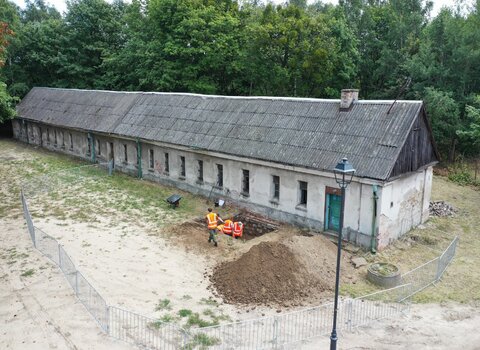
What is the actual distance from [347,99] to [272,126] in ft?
13.4

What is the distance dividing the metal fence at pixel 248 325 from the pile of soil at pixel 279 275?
41.1 inches

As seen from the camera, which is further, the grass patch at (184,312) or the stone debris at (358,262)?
the stone debris at (358,262)

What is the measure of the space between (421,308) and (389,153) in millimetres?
6622

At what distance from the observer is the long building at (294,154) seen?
1866 centimetres

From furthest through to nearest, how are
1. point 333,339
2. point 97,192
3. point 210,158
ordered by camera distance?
point 97,192 < point 210,158 < point 333,339

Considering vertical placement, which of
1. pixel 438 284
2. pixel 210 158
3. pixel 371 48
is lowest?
pixel 438 284

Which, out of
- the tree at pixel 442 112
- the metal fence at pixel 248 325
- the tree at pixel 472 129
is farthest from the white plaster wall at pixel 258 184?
the tree at pixel 442 112

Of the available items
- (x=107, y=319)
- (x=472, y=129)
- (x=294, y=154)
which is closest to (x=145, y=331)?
(x=107, y=319)

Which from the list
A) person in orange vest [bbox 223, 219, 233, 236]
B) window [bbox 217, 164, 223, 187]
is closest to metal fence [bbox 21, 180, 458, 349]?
person in orange vest [bbox 223, 219, 233, 236]

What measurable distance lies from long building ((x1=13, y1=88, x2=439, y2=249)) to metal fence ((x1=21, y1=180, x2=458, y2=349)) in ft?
14.4

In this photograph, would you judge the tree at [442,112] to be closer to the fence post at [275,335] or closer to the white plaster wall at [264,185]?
the white plaster wall at [264,185]

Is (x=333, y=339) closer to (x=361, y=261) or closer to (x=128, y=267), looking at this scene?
(x=361, y=261)

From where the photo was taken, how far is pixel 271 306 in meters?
14.1

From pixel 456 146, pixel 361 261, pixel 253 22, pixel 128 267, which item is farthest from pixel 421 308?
pixel 253 22
